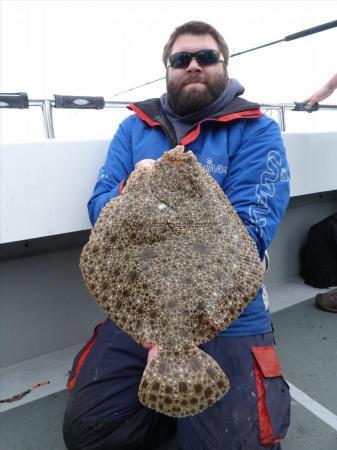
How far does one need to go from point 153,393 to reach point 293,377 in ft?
5.27

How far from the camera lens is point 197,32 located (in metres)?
2.23

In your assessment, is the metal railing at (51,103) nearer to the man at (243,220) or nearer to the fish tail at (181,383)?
the man at (243,220)

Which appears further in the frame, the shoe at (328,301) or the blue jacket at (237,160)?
the shoe at (328,301)

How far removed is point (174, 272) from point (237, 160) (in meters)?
1.00

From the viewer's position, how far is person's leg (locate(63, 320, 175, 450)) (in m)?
1.89

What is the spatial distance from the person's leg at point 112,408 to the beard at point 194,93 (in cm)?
150

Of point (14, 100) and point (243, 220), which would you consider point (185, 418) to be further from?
point (14, 100)

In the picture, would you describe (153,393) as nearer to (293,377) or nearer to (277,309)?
(293,377)

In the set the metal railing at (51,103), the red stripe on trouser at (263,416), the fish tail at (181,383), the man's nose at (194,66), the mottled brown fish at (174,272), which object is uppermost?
the man's nose at (194,66)

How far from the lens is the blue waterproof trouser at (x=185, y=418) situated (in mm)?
1728

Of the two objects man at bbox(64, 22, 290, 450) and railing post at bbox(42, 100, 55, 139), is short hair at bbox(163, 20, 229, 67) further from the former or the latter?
railing post at bbox(42, 100, 55, 139)

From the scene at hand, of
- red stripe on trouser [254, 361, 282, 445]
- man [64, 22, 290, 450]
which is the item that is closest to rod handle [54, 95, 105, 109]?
man [64, 22, 290, 450]

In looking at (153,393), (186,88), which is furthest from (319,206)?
(153,393)

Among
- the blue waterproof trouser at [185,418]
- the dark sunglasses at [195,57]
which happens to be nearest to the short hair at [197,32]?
the dark sunglasses at [195,57]
